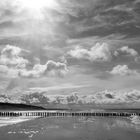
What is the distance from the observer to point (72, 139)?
104 ft

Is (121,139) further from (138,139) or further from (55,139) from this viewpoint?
(55,139)

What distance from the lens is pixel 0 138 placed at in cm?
3186

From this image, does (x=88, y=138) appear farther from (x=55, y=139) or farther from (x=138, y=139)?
(x=138, y=139)

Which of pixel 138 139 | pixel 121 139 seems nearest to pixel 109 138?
pixel 121 139

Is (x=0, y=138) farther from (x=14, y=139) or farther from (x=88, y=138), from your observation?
(x=88, y=138)

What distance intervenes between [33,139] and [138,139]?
13.2 metres

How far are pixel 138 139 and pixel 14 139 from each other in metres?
15.5

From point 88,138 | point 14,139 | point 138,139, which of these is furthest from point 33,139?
point 138,139

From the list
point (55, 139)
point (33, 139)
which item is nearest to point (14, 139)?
point (33, 139)

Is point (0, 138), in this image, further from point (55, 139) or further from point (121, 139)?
point (121, 139)

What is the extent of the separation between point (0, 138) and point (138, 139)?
57.6 feet

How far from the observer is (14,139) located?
30484 millimetres

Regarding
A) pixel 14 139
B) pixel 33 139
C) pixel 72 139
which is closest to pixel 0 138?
pixel 14 139

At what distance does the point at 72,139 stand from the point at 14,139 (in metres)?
7.20
